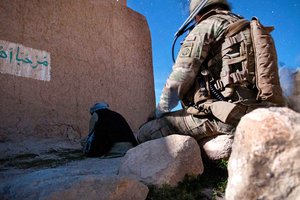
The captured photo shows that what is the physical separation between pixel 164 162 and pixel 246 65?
80 cm

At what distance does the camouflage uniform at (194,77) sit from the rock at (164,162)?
0.23 meters

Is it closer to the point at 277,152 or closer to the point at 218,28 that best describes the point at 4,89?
the point at 218,28

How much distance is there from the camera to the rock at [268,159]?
737mm

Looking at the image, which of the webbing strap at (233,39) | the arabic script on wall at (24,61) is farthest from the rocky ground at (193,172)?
the arabic script on wall at (24,61)

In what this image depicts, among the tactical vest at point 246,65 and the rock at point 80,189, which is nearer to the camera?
the rock at point 80,189

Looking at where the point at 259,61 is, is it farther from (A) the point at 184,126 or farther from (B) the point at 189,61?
(A) the point at 184,126

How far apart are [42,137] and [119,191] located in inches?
103

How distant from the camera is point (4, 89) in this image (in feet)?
11.1

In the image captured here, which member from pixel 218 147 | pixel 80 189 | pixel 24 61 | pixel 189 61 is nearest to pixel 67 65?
pixel 24 61

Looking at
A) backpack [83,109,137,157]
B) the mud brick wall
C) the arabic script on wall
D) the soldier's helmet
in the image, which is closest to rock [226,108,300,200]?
the soldier's helmet

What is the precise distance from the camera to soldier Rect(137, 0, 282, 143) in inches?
68.9

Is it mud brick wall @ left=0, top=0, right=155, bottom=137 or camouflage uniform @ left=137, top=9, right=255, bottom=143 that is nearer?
camouflage uniform @ left=137, top=9, right=255, bottom=143

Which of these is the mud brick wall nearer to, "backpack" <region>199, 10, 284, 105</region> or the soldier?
the soldier

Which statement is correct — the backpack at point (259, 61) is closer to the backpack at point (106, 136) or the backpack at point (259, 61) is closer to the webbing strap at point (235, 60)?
the webbing strap at point (235, 60)
